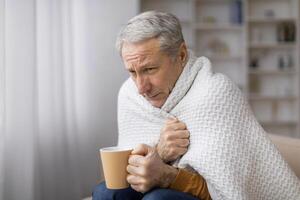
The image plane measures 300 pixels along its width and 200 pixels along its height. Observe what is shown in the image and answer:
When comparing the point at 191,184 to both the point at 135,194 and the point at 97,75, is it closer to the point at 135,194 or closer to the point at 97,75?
the point at 135,194

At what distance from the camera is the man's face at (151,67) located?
4.23ft

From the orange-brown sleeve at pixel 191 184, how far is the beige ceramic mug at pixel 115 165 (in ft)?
0.47

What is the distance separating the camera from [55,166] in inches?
84.4

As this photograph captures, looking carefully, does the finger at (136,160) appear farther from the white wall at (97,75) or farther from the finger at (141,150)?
the white wall at (97,75)

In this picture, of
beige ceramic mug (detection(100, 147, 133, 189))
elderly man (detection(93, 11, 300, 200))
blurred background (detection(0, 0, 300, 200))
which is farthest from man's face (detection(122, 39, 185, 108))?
blurred background (detection(0, 0, 300, 200))

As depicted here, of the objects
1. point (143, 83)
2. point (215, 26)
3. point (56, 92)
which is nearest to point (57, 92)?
point (56, 92)

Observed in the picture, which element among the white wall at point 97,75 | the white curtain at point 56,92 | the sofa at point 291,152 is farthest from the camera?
the white wall at point 97,75

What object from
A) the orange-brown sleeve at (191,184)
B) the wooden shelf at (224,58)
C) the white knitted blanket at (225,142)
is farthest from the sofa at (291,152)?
the wooden shelf at (224,58)

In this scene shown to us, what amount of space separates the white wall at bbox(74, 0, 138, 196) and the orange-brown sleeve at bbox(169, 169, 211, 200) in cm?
119

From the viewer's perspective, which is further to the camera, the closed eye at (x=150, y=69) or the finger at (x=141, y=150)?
the closed eye at (x=150, y=69)

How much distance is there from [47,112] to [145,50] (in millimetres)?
968

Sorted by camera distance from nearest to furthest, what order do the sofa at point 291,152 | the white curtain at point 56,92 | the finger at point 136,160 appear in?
1. the finger at point 136,160
2. the sofa at point 291,152
3. the white curtain at point 56,92

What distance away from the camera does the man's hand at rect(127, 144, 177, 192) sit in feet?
3.84

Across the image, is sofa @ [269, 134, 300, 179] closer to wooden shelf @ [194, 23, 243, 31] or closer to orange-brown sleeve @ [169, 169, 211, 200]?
orange-brown sleeve @ [169, 169, 211, 200]
